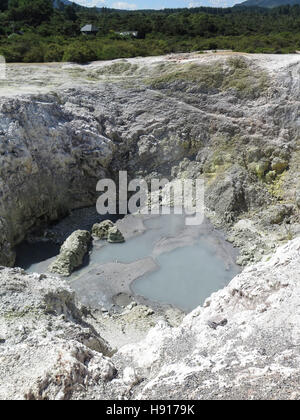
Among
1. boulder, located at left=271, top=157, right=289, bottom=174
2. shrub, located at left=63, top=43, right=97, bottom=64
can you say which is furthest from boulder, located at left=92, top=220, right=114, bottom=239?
shrub, located at left=63, top=43, right=97, bottom=64

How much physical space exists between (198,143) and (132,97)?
6.62m

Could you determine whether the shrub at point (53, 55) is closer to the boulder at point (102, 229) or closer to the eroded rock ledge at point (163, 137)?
the eroded rock ledge at point (163, 137)

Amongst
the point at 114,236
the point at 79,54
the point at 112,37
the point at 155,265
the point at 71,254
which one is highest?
the point at 112,37

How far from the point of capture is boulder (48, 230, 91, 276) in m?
19.3

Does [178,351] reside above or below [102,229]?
above

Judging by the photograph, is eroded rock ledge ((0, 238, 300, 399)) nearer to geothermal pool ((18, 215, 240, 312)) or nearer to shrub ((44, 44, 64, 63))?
geothermal pool ((18, 215, 240, 312))

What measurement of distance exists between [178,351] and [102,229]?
44.5 feet

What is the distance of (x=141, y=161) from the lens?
27.7 m

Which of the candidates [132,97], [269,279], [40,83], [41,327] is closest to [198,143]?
[132,97]

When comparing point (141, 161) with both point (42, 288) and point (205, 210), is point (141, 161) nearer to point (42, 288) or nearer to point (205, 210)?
point (205, 210)

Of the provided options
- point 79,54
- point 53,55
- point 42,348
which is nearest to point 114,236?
point 42,348

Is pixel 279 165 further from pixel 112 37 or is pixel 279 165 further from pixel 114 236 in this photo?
pixel 112 37

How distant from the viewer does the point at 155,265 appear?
19922 mm

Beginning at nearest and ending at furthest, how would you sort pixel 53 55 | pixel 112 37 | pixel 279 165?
pixel 279 165, pixel 53 55, pixel 112 37
